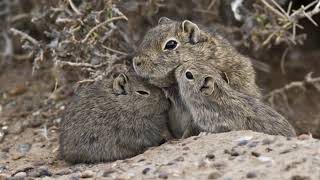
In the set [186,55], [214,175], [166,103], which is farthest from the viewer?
[166,103]

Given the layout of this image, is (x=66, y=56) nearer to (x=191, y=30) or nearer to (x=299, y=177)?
(x=191, y=30)

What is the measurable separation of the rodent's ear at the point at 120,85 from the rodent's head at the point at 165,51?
0.70 feet

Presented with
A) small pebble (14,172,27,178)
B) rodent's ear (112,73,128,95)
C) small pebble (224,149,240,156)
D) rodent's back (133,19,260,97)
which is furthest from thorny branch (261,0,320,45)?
small pebble (14,172,27,178)

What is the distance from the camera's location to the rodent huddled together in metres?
6.70

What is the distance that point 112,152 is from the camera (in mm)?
6828

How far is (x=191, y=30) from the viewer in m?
7.05

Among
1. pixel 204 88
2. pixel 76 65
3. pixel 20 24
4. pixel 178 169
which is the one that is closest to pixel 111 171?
pixel 178 169

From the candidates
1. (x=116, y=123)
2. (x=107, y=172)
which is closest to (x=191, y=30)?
(x=116, y=123)

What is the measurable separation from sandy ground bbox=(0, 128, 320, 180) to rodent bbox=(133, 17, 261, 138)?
462mm

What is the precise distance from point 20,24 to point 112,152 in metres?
3.88

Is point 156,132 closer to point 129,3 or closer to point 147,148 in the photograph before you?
point 147,148

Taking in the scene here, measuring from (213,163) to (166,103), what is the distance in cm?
136

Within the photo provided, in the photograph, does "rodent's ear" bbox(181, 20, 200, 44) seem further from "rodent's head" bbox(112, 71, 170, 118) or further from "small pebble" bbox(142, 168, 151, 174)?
"small pebble" bbox(142, 168, 151, 174)

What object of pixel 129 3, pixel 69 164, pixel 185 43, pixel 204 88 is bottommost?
pixel 69 164
